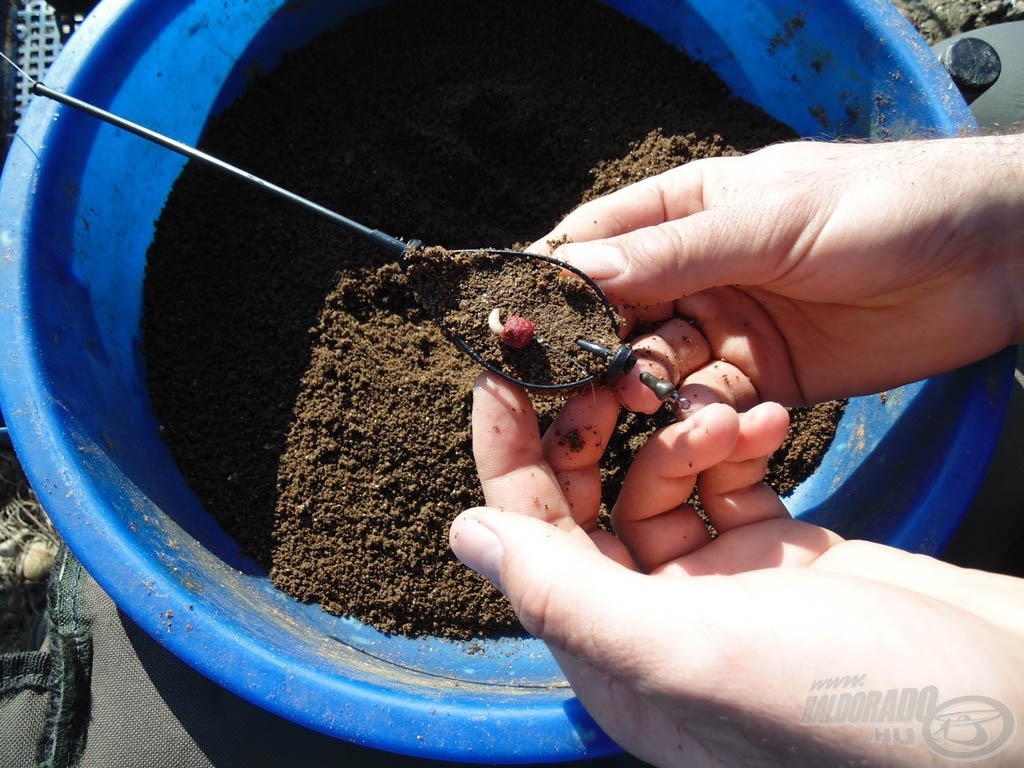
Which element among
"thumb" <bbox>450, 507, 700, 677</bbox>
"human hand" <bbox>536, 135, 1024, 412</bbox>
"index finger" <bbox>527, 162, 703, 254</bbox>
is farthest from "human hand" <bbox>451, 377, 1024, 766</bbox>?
"index finger" <bbox>527, 162, 703, 254</bbox>

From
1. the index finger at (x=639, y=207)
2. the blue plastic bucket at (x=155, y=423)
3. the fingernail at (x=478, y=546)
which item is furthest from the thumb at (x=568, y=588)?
the index finger at (x=639, y=207)

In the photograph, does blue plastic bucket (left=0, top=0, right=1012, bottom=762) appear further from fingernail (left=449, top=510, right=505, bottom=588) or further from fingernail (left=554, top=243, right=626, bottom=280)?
fingernail (left=554, top=243, right=626, bottom=280)

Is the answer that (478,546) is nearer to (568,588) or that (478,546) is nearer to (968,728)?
(568,588)

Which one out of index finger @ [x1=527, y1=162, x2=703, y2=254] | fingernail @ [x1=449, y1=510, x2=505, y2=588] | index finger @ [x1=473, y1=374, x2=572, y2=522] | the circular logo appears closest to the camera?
the circular logo

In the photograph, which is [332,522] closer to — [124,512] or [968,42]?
[124,512]

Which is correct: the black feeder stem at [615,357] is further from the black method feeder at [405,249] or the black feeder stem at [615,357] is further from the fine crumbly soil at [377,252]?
the fine crumbly soil at [377,252]

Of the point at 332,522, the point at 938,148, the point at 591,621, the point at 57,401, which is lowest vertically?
the point at 332,522

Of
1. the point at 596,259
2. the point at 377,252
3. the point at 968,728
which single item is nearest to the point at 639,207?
the point at 596,259

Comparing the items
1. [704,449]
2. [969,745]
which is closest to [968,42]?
[704,449]
